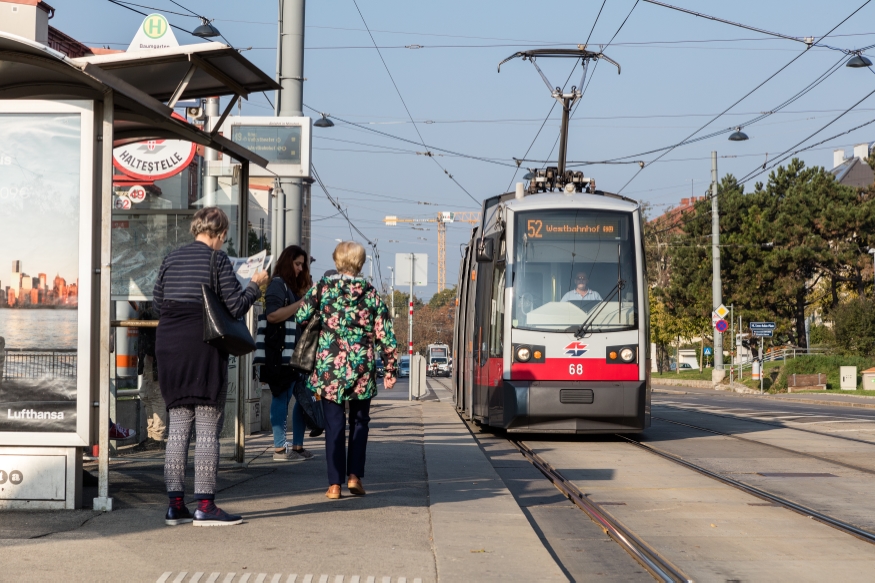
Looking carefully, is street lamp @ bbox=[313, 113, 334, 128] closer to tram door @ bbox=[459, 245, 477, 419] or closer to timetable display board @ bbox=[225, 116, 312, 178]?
tram door @ bbox=[459, 245, 477, 419]

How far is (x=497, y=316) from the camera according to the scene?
14102 millimetres

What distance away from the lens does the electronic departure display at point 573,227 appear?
14.0m

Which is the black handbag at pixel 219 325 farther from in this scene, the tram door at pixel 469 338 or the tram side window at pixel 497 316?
the tram door at pixel 469 338

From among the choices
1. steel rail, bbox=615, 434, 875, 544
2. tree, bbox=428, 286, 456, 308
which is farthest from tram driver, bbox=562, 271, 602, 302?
tree, bbox=428, 286, 456, 308

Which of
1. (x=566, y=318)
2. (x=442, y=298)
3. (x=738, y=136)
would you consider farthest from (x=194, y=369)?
(x=442, y=298)

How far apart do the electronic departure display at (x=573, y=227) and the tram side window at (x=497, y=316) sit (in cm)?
62

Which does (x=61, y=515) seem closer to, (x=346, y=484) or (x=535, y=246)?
(x=346, y=484)

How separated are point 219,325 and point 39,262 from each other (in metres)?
1.37

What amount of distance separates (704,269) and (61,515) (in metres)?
64.2

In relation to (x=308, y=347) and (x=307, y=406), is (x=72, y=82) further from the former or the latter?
(x=307, y=406)

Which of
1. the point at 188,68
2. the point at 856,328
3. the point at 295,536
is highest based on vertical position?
the point at 188,68

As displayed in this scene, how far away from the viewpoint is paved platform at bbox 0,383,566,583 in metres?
4.99

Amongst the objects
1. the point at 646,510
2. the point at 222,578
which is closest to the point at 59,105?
the point at 222,578

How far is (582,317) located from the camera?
13766mm
